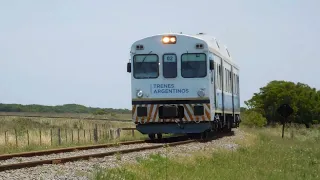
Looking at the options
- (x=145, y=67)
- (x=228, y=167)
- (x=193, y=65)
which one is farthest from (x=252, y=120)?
(x=228, y=167)

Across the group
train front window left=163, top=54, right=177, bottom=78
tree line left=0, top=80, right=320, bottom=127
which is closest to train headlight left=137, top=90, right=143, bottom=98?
train front window left=163, top=54, right=177, bottom=78

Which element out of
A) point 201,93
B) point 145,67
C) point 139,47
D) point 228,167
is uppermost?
point 139,47

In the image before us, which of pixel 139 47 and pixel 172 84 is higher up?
pixel 139 47

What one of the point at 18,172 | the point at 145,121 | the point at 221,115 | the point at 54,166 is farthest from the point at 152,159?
the point at 221,115

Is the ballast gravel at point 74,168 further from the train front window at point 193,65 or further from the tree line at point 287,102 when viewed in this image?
the tree line at point 287,102

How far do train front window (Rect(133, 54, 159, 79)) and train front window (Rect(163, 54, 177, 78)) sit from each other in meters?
0.28

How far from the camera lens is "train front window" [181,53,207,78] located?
23453 mm

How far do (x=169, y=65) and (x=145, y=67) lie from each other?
838 mm

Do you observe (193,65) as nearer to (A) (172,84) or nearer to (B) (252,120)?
(A) (172,84)

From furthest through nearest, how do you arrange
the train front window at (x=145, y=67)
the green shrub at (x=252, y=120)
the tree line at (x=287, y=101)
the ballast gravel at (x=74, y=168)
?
the tree line at (x=287, y=101) < the green shrub at (x=252, y=120) < the train front window at (x=145, y=67) < the ballast gravel at (x=74, y=168)

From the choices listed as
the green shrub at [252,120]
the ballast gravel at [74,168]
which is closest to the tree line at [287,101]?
the green shrub at [252,120]

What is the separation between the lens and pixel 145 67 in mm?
23703

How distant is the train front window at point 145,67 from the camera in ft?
77.3

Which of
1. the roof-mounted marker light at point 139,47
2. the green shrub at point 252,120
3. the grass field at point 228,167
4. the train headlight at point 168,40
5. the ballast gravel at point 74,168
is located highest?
the train headlight at point 168,40
